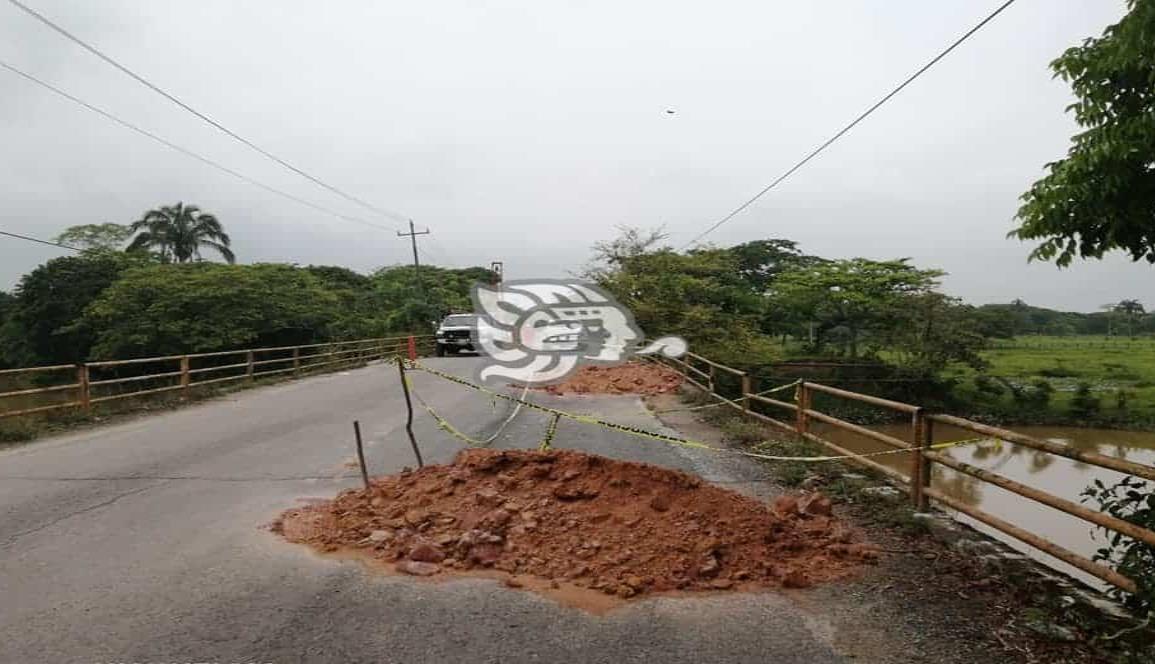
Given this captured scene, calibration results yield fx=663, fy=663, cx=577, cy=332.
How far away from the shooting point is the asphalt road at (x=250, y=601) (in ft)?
10.6

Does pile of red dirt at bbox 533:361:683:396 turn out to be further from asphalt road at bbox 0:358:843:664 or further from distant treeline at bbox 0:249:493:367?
distant treeline at bbox 0:249:493:367

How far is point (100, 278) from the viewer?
26.2 meters

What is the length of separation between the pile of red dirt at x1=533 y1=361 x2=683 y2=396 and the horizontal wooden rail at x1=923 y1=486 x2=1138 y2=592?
10137 millimetres

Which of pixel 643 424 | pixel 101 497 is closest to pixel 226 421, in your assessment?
pixel 101 497

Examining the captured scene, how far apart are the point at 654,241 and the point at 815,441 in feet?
72.0

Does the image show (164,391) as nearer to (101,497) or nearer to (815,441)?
(101,497)

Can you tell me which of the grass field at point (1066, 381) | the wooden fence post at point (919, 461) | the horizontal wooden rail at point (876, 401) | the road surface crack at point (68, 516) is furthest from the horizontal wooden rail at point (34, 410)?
the grass field at point (1066, 381)

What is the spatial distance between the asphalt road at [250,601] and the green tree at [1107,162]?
283 cm

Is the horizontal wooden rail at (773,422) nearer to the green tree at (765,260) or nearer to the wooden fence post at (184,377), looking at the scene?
the wooden fence post at (184,377)

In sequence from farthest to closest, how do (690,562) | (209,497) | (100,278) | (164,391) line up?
(100,278)
(164,391)
(209,497)
(690,562)

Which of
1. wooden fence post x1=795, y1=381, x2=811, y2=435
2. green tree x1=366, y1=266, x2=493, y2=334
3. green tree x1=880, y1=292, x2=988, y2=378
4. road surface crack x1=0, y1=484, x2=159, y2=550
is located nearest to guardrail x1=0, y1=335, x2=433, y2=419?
road surface crack x1=0, y1=484, x2=159, y2=550
